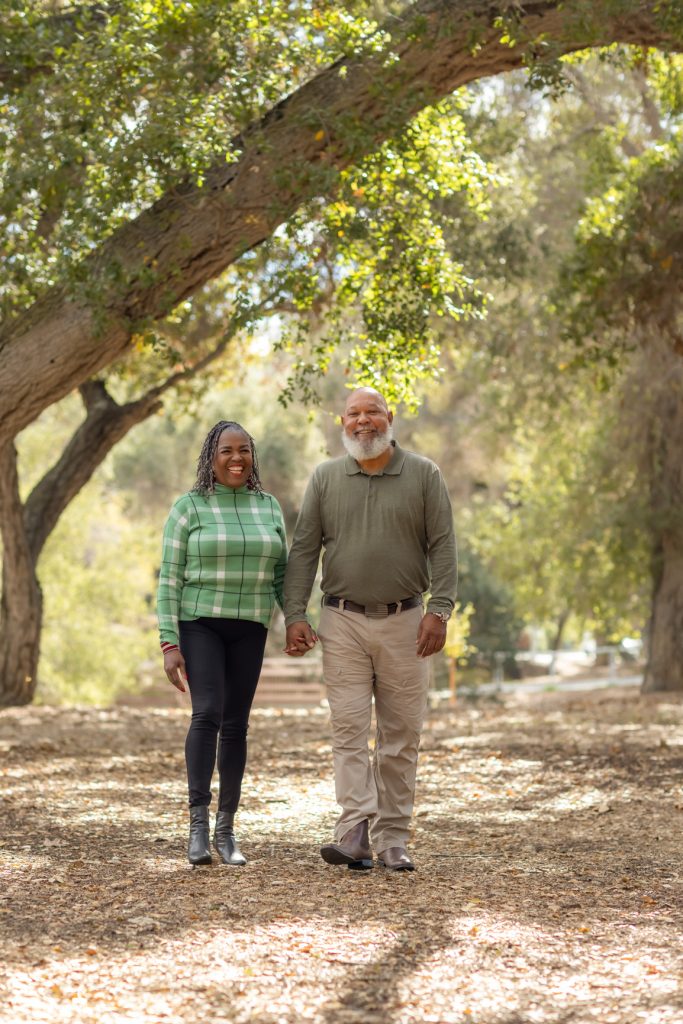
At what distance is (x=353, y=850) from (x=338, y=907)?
2.23 feet

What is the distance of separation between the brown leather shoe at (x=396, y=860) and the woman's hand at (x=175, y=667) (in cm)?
111

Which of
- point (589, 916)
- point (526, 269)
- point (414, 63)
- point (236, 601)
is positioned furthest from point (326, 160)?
point (526, 269)

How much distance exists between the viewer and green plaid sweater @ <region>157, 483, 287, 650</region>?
16.8 feet

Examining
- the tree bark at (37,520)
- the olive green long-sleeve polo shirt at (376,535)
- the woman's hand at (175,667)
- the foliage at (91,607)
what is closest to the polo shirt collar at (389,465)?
the olive green long-sleeve polo shirt at (376,535)

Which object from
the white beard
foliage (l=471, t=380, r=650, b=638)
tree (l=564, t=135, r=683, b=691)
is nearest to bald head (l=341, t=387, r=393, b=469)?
the white beard

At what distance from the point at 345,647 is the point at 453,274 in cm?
460

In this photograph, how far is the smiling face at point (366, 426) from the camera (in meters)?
5.21

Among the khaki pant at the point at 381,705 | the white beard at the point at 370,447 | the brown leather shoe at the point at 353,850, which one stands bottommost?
the brown leather shoe at the point at 353,850

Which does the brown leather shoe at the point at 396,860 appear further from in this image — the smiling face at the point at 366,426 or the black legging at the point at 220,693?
the smiling face at the point at 366,426

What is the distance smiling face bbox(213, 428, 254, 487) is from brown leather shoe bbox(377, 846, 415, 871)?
66.1 inches

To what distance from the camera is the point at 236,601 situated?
17.0 feet

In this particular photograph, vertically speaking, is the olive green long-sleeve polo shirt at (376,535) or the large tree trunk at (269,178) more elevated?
the large tree trunk at (269,178)

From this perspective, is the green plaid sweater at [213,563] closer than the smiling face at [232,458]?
Yes

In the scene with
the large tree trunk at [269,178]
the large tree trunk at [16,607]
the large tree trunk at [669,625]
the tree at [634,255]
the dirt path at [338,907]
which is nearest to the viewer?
the dirt path at [338,907]
